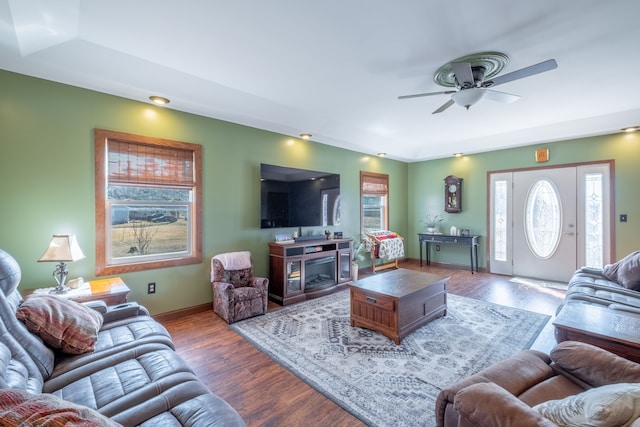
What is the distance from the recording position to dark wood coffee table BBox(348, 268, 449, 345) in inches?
112

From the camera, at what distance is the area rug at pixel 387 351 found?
2010 millimetres

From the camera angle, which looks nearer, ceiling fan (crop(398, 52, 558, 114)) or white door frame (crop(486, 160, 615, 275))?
ceiling fan (crop(398, 52, 558, 114))

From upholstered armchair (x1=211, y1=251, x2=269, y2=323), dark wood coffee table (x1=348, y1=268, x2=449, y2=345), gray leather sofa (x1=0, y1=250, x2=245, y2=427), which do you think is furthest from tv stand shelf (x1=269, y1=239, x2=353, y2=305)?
gray leather sofa (x1=0, y1=250, x2=245, y2=427)

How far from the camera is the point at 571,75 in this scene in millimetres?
2934

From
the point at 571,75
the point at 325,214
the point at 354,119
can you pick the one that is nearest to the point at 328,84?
the point at 354,119

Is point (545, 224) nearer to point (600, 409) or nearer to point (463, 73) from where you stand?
point (463, 73)

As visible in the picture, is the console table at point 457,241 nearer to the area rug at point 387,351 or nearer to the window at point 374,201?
the window at point 374,201

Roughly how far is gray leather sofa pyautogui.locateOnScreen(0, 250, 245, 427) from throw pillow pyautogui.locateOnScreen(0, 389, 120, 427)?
283 mm

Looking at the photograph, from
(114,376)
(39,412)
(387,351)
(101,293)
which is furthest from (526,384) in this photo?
(101,293)

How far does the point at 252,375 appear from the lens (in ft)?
7.68

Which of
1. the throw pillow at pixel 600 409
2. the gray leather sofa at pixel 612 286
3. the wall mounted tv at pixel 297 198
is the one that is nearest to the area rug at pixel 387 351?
the gray leather sofa at pixel 612 286

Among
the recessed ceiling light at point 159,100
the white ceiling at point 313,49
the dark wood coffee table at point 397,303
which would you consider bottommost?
the dark wood coffee table at point 397,303

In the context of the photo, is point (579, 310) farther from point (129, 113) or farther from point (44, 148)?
point (44, 148)

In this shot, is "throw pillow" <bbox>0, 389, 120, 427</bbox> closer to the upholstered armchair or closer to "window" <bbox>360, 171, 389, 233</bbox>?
the upholstered armchair
